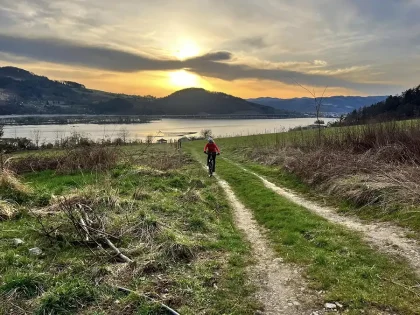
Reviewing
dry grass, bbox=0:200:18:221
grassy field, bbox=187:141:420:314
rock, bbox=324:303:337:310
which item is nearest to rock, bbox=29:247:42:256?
dry grass, bbox=0:200:18:221

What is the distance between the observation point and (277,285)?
5551mm

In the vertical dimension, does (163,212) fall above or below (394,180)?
below

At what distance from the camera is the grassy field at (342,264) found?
15.8 ft

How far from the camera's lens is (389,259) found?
631 cm

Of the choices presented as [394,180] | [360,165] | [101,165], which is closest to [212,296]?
[394,180]

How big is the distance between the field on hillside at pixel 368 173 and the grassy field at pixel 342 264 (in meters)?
1.82

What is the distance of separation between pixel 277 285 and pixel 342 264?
1517 mm

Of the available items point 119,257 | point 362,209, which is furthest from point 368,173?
point 119,257

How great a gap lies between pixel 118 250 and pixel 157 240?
913mm

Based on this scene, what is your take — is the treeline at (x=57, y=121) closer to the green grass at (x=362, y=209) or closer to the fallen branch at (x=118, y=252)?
the green grass at (x=362, y=209)

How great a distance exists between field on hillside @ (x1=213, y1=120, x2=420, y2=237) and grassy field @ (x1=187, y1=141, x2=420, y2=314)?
71.7 inches

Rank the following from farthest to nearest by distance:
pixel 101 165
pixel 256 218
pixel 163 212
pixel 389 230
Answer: pixel 101 165, pixel 256 218, pixel 163 212, pixel 389 230

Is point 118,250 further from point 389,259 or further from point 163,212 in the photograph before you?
point 389,259

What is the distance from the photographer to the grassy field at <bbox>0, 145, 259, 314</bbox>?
485 cm
